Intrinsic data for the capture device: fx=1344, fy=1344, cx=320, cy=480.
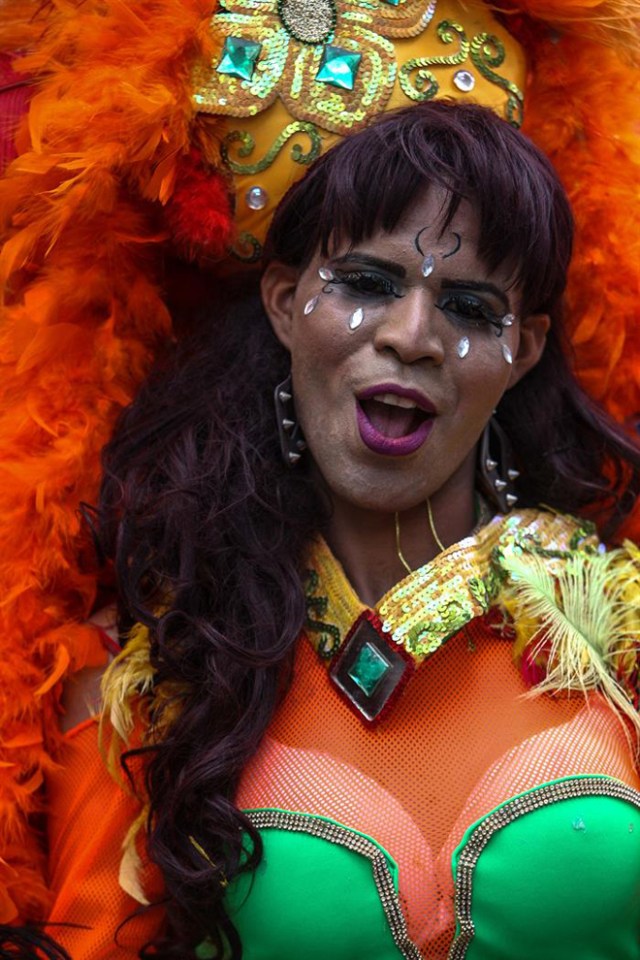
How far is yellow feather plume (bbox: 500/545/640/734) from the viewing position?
7.29 feet

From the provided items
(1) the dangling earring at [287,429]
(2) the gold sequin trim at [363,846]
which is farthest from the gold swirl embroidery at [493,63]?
(2) the gold sequin trim at [363,846]

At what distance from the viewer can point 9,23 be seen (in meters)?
2.43

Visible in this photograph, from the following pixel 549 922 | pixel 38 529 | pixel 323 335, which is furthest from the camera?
pixel 38 529

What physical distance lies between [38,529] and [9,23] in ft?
3.00

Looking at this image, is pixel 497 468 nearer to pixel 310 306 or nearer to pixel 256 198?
pixel 310 306

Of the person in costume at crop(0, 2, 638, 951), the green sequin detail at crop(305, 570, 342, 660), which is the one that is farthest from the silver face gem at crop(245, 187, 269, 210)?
the green sequin detail at crop(305, 570, 342, 660)

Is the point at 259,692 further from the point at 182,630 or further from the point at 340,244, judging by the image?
the point at 340,244

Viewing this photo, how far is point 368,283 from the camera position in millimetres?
2186

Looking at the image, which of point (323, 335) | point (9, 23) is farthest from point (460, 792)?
point (9, 23)

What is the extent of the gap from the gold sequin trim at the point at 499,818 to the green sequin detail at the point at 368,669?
0.92 feet

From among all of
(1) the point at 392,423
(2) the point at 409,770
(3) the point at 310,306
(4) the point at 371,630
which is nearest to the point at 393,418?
(1) the point at 392,423

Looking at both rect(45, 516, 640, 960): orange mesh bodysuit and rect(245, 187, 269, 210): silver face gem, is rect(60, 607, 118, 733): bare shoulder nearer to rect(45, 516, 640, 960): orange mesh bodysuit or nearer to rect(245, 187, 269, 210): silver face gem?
rect(45, 516, 640, 960): orange mesh bodysuit

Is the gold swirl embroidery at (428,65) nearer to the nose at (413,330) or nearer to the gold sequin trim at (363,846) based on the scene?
the nose at (413,330)

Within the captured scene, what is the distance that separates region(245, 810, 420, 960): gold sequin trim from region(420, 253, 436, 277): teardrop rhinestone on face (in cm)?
88
